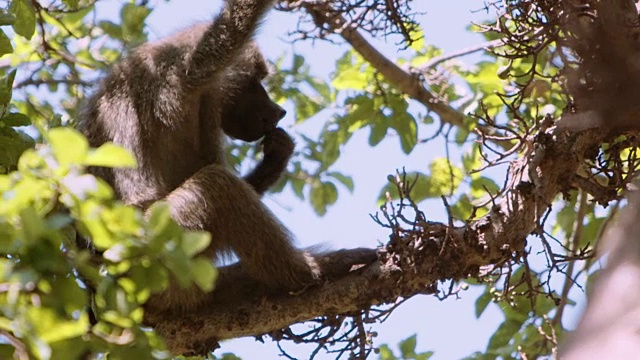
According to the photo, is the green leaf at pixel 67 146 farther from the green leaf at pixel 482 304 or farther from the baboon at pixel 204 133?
the green leaf at pixel 482 304

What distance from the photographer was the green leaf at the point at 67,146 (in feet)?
6.89

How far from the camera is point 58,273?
233cm

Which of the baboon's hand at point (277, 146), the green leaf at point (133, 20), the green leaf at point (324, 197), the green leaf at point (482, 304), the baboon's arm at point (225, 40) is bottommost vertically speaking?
the green leaf at point (482, 304)

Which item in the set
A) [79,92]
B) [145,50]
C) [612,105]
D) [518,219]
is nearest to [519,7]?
[518,219]

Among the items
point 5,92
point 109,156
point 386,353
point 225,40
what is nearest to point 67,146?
point 109,156

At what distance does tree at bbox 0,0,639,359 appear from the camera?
2219 mm

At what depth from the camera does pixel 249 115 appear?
5.81 metres

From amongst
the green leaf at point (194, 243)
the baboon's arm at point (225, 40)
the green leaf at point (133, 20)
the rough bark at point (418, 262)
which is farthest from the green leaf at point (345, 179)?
the green leaf at point (194, 243)

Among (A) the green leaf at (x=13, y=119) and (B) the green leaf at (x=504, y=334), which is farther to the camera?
(B) the green leaf at (x=504, y=334)

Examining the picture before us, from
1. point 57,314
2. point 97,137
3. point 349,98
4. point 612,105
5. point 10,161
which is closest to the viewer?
point 57,314

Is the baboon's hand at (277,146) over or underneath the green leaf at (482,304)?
over

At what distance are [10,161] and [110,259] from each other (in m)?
1.66

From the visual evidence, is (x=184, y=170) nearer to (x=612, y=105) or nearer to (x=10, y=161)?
(x=10, y=161)

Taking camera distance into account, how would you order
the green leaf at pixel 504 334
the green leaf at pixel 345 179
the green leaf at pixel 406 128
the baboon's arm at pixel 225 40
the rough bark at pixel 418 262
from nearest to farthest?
the rough bark at pixel 418 262 → the baboon's arm at pixel 225 40 → the green leaf at pixel 504 334 → the green leaf at pixel 406 128 → the green leaf at pixel 345 179
